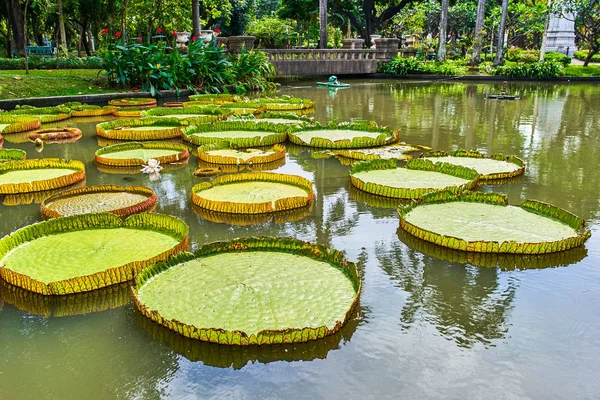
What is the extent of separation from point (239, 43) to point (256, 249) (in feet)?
50.9

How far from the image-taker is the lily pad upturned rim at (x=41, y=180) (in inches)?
210

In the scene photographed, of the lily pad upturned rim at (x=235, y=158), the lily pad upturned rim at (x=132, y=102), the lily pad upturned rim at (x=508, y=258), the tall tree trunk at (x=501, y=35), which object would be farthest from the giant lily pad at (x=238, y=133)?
the tall tree trunk at (x=501, y=35)

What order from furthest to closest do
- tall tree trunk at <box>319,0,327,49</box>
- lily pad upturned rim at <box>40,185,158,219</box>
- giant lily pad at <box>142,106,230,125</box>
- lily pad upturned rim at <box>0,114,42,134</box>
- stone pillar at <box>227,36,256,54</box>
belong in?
tall tree trunk at <box>319,0,327,49</box> → stone pillar at <box>227,36,256,54</box> → giant lily pad at <box>142,106,230,125</box> → lily pad upturned rim at <box>0,114,42,134</box> → lily pad upturned rim at <box>40,185,158,219</box>

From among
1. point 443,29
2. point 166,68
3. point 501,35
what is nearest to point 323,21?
point 443,29

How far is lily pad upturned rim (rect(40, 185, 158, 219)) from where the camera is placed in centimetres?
446

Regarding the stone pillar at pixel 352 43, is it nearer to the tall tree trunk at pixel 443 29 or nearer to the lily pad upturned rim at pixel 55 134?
the tall tree trunk at pixel 443 29

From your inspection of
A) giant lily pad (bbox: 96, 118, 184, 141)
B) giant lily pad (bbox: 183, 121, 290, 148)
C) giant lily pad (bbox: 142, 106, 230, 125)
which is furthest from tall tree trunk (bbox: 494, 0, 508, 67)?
giant lily pad (bbox: 96, 118, 184, 141)

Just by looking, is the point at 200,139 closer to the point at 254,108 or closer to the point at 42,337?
the point at 254,108

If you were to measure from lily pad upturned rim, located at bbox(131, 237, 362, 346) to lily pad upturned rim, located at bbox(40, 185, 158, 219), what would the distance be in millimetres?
1299

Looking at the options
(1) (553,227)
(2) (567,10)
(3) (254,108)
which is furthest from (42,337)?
(2) (567,10)

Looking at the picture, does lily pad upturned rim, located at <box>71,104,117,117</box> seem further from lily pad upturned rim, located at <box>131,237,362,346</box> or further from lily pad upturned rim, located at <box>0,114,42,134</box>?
lily pad upturned rim, located at <box>131,237,362,346</box>

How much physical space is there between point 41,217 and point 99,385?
274 centimetres

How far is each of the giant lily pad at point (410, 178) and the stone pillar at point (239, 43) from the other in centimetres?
1311

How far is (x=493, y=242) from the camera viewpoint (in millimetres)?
3705
